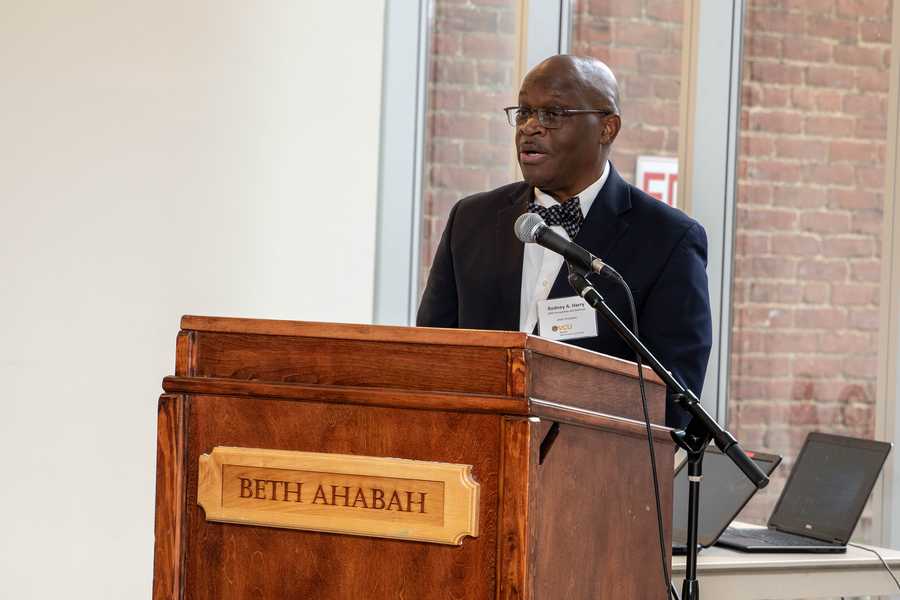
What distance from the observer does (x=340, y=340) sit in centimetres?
137

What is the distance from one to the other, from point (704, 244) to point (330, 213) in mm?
1798

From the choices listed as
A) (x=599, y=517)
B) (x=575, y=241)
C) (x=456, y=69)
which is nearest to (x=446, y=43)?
(x=456, y=69)

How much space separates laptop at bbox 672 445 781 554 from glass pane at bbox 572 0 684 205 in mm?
1461

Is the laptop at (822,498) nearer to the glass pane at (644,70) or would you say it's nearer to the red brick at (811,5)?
the glass pane at (644,70)

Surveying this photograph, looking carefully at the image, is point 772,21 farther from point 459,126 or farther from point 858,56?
point 459,126

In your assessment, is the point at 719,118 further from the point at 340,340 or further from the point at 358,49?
the point at 340,340

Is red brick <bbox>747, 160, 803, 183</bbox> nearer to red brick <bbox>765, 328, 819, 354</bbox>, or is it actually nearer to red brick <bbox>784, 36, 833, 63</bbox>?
red brick <bbox>784, 36, 833, 63</bbox>

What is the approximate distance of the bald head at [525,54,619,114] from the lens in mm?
2352

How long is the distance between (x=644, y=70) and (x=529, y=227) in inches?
99.2

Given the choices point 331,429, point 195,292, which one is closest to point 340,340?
point 331,429

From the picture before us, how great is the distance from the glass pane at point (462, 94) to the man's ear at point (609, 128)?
5.30 feet

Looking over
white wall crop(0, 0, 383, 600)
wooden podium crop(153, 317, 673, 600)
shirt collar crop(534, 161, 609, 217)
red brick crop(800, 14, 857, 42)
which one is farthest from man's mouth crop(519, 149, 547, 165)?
red brick crop(800, 14, 857, 42)

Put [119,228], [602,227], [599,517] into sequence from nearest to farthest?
[599,517] < [602,227] < [119,228]

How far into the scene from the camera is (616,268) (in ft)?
7.29
